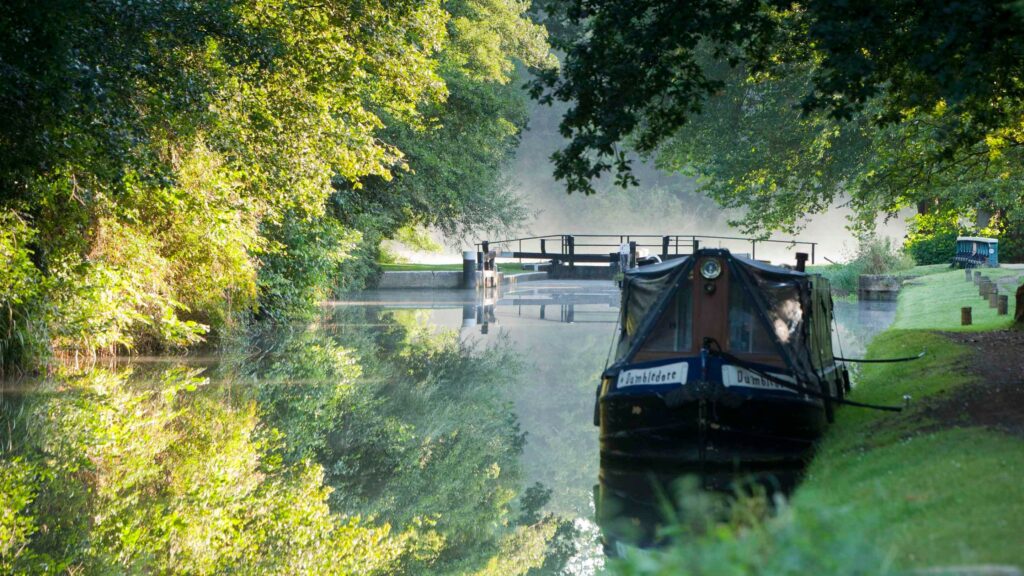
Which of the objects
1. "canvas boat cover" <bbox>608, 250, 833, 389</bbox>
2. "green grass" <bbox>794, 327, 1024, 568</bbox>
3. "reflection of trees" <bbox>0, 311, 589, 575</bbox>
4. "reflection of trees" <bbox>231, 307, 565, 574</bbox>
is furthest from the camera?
"canvas boat cover" <bbox>608, 250, 833, 389</bbox>

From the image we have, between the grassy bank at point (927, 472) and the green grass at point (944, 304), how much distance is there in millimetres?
5410

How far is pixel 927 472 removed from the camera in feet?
26.1

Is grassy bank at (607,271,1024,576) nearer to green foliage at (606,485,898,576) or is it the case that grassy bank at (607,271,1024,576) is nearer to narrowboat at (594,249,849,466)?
green foliage at (606,485,898,576)

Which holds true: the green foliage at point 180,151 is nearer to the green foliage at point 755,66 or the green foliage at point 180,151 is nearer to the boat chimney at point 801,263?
the green foliage at point 755,66

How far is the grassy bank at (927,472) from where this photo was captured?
5.40m

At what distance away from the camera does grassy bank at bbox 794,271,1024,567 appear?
5402mm

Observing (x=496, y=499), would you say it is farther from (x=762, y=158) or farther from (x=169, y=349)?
(x=762, y=158)

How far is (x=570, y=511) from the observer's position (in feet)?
31.4

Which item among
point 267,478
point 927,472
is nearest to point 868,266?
point 267,478

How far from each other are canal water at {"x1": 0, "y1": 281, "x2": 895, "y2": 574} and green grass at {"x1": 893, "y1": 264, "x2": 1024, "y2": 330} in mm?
7029

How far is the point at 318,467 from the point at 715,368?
385 cm

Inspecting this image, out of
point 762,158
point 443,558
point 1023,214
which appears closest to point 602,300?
point 762,158

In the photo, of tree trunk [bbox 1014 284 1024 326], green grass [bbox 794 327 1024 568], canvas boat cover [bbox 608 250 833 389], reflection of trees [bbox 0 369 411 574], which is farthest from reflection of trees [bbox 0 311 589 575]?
tree trunk [bbox 1014 284 1024 326]

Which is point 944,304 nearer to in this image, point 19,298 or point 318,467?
point 318,467
